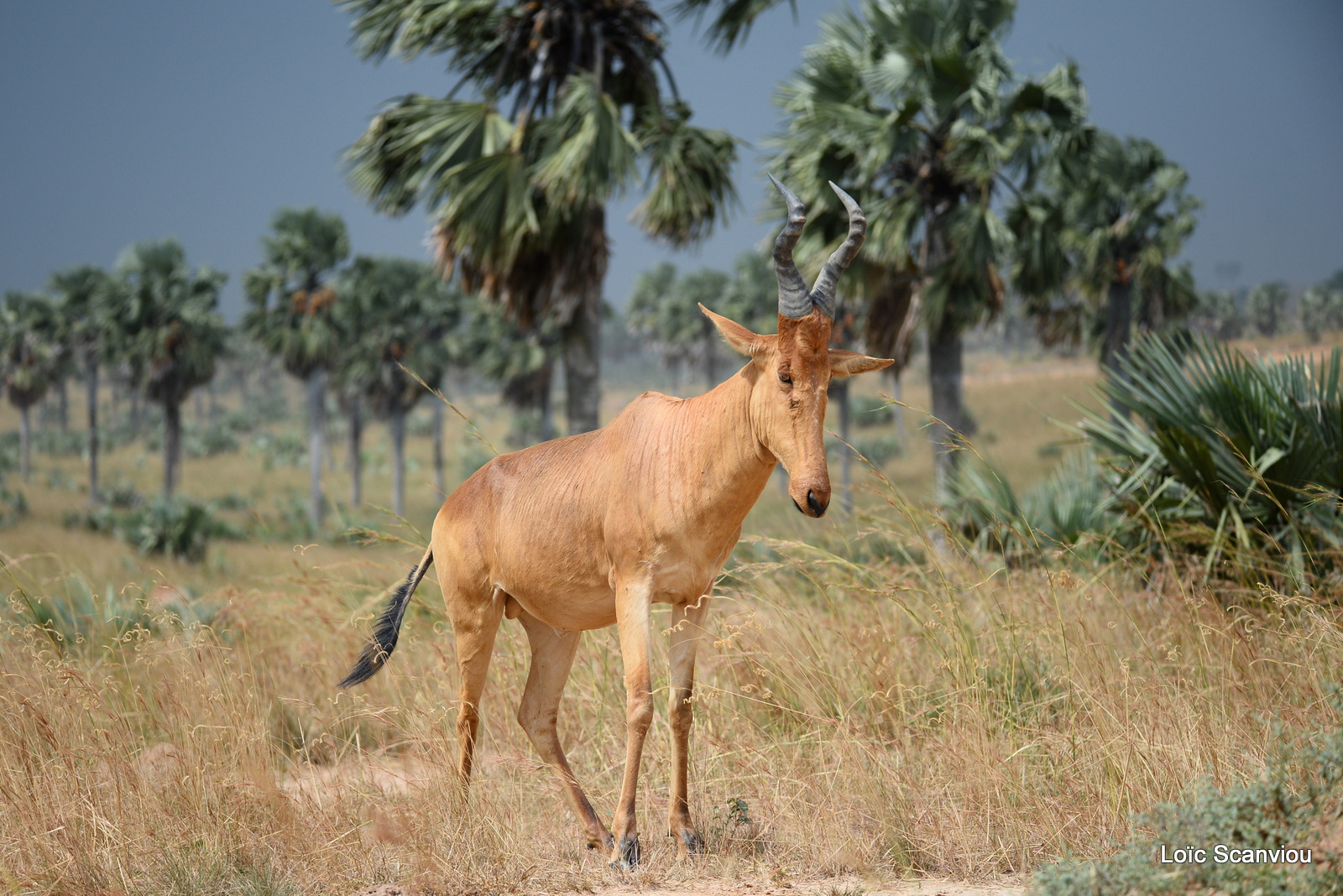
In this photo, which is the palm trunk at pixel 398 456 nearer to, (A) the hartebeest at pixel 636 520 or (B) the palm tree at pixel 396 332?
(B) the palm tree at pixel 396 332

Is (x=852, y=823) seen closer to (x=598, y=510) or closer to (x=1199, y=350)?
(x=598, y=510)

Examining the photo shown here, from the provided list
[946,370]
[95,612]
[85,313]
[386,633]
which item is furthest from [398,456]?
[386,633]

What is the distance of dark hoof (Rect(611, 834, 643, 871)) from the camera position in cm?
322

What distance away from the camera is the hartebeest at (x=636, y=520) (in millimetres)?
2951

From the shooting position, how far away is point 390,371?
38.0 meters

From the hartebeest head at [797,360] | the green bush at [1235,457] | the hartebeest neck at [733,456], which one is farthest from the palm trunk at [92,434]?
the hartebeest head at [797,360]

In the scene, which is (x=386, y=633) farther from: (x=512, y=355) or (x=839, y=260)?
(x=512, y=355)

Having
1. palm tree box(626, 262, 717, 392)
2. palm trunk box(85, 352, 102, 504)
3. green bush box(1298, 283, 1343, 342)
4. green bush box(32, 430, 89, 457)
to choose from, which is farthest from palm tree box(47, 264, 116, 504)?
green bush box(1298, 283, 1343, 342)

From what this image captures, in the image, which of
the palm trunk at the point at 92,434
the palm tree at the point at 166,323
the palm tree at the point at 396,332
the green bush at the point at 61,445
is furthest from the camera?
the green bush at the point at 61,445

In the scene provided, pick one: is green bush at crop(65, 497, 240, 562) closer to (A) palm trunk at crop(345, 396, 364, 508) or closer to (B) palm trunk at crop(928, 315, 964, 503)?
(B) palm trunk at crop(928, 315, 964, 503)

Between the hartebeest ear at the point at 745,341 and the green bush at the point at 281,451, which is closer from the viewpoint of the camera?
the hartebeest ear at the point at 745,341

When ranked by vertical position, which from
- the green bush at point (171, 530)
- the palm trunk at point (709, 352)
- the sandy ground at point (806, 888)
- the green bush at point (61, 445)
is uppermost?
the palm trunk at point (709, 352)

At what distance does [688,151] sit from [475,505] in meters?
8.89

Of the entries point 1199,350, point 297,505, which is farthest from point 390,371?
point 1199,350
